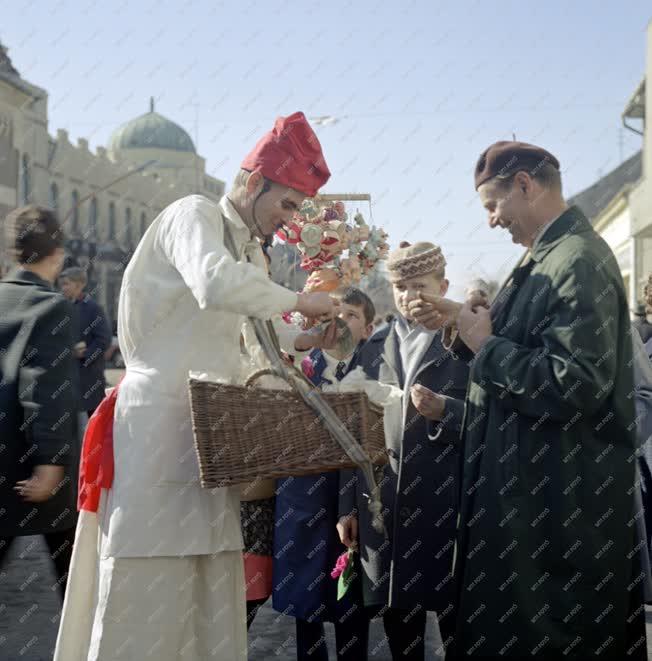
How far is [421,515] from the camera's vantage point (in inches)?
161

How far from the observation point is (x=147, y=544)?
309 centimetres

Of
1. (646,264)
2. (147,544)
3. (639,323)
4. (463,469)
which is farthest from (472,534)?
Answer: (646,264)

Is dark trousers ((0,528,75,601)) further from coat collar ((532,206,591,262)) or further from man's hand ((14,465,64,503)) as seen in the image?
coat collar ((532,206,591,262))

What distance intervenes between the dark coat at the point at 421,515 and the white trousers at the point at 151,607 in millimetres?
872

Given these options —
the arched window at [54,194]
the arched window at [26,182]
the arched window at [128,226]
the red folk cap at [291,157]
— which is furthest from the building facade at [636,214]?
the arched window at [128,226]

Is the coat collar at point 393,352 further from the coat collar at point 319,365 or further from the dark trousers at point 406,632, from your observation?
the dark trousers at point 406,632

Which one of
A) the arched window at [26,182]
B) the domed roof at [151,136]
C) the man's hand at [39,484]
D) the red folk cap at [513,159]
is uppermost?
the domed roof at [151,136]

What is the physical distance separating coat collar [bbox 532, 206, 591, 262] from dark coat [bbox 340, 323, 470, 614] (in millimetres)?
911

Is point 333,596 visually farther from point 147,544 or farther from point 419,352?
point 147,544

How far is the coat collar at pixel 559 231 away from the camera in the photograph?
3174mm

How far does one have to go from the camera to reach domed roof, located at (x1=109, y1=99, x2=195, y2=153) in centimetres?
7388

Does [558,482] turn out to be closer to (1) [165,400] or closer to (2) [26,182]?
(1) [165,400]

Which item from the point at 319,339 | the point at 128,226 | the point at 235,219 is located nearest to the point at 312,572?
the point at 319,339

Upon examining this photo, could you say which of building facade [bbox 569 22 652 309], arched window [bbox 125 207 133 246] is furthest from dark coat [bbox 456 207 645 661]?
arched window [bbox 125 207 133 246]
